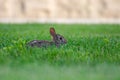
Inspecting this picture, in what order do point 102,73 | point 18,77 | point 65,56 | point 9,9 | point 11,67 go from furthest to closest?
point 9,9 → point 65,56 → point 11,67 → point 102,73 → point 18,77

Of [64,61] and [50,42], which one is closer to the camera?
[64,61]

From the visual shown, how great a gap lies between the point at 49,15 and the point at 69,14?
75 cm

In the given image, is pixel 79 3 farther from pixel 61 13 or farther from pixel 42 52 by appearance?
pixel 42 52

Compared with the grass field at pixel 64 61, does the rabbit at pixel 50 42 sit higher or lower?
higher

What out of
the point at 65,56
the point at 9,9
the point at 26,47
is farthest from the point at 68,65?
the point at 9,9

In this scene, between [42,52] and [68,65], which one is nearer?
[68,65]

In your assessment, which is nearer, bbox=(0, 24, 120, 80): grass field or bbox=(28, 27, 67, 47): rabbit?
bbox=(0, 24, 120, 80): grass field

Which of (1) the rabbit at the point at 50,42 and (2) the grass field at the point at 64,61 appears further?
(1) the rabbit at the point at 50,42

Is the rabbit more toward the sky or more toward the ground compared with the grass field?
more toward the sky

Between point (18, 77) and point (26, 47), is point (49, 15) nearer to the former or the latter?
point (26, 47)

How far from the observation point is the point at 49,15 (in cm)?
1955

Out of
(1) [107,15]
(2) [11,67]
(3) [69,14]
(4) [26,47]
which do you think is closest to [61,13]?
(3) [69,14]

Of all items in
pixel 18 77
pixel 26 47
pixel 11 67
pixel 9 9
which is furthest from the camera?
pixel 9 9

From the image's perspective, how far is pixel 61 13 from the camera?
19.5 meters
